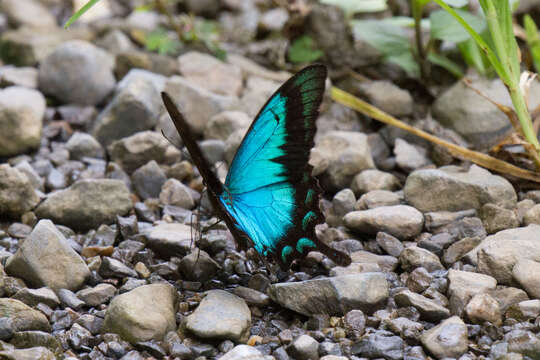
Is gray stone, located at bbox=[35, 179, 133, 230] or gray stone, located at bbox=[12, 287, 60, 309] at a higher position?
gray stone, located at bbox=[35, 179, 133, 230]

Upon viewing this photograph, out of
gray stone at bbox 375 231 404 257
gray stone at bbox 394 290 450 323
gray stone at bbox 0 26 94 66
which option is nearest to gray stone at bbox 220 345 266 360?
gray stone at bbox 394 290 450 323

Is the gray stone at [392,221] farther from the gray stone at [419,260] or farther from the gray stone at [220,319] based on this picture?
the gray stone at [220,319]

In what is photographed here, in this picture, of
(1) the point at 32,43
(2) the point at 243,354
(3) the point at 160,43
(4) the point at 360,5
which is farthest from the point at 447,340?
(1) the point at 32,43

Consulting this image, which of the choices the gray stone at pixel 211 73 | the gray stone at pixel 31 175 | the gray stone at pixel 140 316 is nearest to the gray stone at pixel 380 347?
the gray stone at pixel 140 316

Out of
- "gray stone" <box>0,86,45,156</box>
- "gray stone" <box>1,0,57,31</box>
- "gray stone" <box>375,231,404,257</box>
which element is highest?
"gray stone" <box>1,0,57,31</box>

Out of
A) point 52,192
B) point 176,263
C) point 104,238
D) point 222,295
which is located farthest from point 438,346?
point 52,192

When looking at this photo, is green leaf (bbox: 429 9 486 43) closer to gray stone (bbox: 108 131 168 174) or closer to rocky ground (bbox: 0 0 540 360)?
rocky ground (bbox: 0 0 540 360)

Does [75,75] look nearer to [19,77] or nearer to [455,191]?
[19,77]
